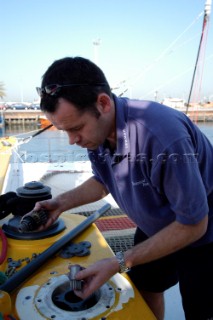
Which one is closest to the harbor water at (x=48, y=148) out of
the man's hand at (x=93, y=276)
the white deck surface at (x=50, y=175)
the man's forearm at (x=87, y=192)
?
the white deck surface at (x=50, y=175)

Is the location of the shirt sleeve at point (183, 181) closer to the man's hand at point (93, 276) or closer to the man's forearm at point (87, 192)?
the man's hand at point (93, 276)

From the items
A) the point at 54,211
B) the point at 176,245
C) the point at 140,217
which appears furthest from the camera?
the point at 54,211

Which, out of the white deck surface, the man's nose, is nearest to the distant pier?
the white deck surface

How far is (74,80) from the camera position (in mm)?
1182

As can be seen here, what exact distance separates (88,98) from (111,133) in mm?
236

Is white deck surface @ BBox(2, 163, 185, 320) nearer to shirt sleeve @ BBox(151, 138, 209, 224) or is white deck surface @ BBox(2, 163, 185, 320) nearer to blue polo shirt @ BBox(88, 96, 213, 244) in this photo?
blue polo shirt @ BBox(88, 96, 213, 244)

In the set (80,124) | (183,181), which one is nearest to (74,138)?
(80,124)

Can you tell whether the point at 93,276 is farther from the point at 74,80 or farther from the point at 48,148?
the point at 48,148

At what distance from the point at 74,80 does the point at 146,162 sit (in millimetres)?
445

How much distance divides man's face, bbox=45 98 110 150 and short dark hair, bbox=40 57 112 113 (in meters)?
0.02

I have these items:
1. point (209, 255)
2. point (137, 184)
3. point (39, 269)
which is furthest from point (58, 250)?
point (209, 255)

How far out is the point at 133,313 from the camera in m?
1.10

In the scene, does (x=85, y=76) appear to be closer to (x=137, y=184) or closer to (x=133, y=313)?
(x=137, y=184)

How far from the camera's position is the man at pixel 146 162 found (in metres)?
1.14
